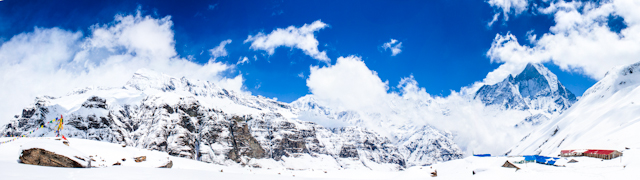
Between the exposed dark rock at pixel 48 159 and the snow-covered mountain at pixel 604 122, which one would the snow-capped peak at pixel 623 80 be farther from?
the exposed dark rock at pixel 48 159

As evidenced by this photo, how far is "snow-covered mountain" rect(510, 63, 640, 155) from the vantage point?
8938 centimetres

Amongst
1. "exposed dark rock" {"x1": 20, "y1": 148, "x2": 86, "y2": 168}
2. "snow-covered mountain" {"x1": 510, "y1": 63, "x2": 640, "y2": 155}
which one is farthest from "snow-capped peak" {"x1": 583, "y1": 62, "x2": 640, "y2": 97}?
"exposed dark rock" {"x1": 20, "y1": 148, "x2": 86, "y2": 168}

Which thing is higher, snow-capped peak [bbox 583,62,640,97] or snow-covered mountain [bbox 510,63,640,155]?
snow-capped peak [bbox 583,62,640,97]

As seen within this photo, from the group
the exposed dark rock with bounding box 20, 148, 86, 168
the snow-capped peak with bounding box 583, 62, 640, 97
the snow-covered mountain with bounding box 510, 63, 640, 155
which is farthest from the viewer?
the snow-capped peak with bounding box 583, 62, 640, 97

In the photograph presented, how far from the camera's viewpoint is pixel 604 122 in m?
118

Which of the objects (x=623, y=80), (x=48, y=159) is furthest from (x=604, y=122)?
(x=48, y=159)

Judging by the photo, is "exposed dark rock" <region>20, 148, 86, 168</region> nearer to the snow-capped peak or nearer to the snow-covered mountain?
the snow-covered mountain

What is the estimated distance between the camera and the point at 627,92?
150m

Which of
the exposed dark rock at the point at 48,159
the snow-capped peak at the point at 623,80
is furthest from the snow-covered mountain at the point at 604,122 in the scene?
the exposed dark rock at the point at 48,159

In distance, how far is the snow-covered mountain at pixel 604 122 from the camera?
8938 cm

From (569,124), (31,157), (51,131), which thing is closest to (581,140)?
(569,124)

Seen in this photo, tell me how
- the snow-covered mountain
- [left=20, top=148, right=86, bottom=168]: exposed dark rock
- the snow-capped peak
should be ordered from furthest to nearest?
the snow-capped peak
the snow-covered mountain
[left=20, top=148, right=86, bottom=168]: exposed dark rock

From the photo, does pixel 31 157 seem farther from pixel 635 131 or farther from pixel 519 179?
pixel 635 131

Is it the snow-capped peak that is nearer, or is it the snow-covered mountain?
the snow-covered mountain
